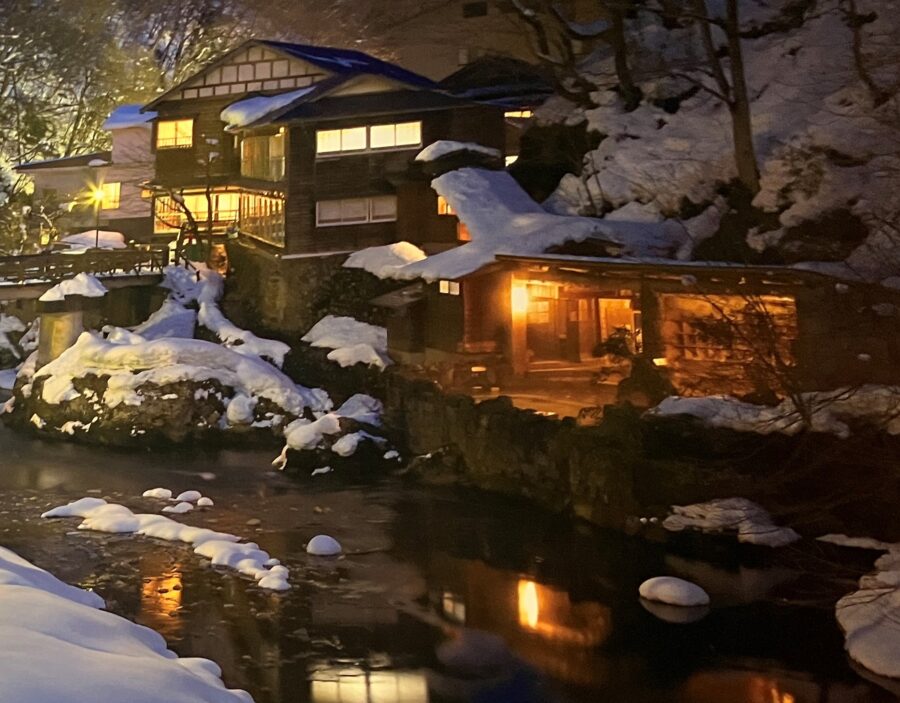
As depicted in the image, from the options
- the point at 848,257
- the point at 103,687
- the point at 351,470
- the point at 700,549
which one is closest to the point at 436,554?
the point at 700,549

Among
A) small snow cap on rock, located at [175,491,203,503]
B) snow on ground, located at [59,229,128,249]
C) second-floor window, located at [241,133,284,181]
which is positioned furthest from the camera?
snow on ground, located at [59,229,128,249]

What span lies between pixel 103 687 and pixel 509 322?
676 inches

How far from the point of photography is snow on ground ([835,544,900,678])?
9648mm

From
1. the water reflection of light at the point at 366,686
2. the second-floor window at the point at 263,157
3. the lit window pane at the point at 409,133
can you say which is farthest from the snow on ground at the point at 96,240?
the water reflection of light at the point at 366,686

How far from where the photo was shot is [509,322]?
2212 centimetres

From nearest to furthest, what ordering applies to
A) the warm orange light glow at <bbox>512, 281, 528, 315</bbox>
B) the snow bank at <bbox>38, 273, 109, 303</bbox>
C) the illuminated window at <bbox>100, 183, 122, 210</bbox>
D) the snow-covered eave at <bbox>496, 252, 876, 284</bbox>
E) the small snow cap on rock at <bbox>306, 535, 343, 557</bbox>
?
the small snow cap on rock at <bbox>306, 535, 343, 557</bbox>, the snow-covered eave at <bbox>496, 252, 876, 284</bbox>, the warm orange light glow at <bbox>512, 281, 528, 315</bbox>, the snow bank at <bbox>38, 273, 109, 303</bbox>, the illuminated window at <bbox>100, 183, 122, 210</bbox>

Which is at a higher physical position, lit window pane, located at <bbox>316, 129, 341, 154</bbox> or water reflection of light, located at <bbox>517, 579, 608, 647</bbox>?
lit window pane, located at <bbox>316, 129, 341, 154</bbox>

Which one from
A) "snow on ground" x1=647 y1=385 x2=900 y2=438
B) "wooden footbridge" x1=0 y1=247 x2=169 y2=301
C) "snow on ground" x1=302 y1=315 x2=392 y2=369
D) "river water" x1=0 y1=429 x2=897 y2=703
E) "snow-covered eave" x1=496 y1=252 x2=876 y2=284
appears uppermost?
"wooden footbridge" x1=0 y1=247 x2=169 y2=301

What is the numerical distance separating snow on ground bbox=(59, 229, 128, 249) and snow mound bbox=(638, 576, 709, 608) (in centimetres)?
3119

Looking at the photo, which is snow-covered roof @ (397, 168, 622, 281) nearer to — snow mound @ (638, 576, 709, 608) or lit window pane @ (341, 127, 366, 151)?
lit window pane @ (341, 127, 366, 151)

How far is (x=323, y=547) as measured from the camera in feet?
46.6

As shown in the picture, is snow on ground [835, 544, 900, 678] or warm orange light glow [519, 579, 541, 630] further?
warm orange light glow [519, 579, 541, 630]

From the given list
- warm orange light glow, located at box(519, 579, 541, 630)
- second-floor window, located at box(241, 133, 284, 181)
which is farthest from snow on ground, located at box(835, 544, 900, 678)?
second-floor window, located at box(241, 133, 284, 181)

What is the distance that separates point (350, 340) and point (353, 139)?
758cm
